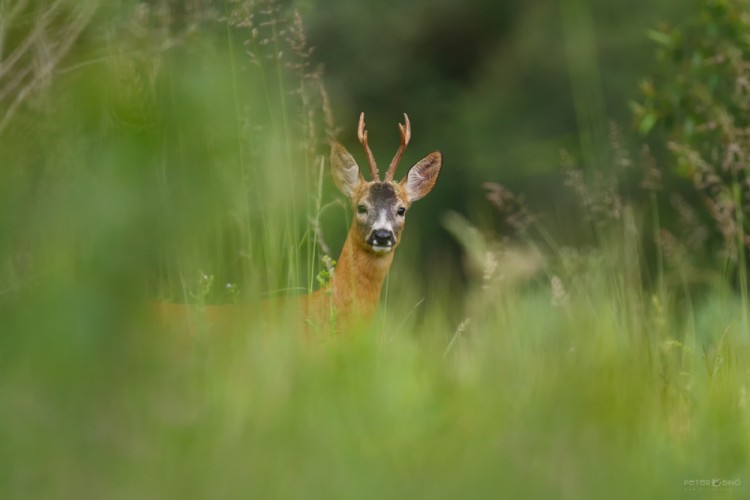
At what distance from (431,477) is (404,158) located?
1117 centimetres

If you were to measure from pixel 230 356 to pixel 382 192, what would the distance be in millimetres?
2415

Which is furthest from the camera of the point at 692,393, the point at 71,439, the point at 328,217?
the point at 328,217

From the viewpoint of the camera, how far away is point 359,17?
47.3ft

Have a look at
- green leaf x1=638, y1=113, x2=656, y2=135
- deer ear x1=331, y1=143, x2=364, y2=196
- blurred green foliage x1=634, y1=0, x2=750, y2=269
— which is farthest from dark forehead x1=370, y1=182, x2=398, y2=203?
green leaf x1=638, y1=113, x2=656, y2=135

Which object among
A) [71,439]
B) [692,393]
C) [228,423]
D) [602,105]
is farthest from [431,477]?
[602,105]

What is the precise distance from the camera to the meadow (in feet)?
7.32

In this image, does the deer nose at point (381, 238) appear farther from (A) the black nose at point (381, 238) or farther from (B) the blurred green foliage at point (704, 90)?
(B) the blurred green foliage at point (704, 90)

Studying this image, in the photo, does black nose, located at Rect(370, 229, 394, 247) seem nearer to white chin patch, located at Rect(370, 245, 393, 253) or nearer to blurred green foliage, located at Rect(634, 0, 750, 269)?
white chin patch, located at Rect(370, 245, 393, 253)

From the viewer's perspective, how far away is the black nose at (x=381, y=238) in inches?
216

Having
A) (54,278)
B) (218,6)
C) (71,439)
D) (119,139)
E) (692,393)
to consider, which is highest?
(218,6)

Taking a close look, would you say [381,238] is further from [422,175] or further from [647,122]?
[647,122]

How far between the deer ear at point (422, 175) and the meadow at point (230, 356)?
1068 mm

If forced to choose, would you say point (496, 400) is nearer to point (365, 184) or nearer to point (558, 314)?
point (558, 314)

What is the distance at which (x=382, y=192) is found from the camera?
563 cm
